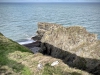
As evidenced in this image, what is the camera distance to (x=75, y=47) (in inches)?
578

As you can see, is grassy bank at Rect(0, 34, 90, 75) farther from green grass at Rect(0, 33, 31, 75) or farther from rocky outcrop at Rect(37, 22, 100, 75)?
rocky outcrop at Rect(37, 22, 100, 75)

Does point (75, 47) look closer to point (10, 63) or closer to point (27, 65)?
point (27, 65)

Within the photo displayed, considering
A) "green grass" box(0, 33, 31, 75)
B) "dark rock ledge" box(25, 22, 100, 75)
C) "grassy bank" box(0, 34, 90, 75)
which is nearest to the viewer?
"grassy bank" box(0, 34, 90, 75)

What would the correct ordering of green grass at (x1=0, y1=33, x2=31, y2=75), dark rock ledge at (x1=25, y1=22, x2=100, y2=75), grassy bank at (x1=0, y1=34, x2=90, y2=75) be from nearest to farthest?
grassy bank at (x1=0, y1=34, x2=90, y2=75) → green grass at (x1=0, y1=33, x2=31, y2=75) → dark rock ledge at (x1=25, y1=22, x2=100, y2=75)

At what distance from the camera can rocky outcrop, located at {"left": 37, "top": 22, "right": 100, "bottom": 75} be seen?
1228 centimetres

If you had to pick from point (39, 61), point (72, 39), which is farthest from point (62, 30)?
point (39, 61)

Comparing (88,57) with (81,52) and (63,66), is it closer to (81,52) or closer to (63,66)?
(81,52)

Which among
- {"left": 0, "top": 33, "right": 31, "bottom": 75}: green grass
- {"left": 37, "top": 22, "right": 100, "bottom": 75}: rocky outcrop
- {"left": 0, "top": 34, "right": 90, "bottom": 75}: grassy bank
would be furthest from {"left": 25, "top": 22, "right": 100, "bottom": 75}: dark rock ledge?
A: {"left": 0, "top": 33, "right": 31, "bottom": 75}: green grass

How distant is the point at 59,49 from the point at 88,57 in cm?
431

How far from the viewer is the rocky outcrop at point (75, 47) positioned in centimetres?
1228

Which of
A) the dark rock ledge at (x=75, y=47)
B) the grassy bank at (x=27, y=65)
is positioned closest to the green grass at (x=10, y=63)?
the grassy bank at (x=27, y=65)

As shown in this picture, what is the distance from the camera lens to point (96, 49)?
41.7ft

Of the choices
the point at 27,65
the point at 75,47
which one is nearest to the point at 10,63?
the point at 27,65

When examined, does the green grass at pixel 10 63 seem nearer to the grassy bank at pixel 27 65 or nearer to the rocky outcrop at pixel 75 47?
the grassy bank at pixel 27 65
